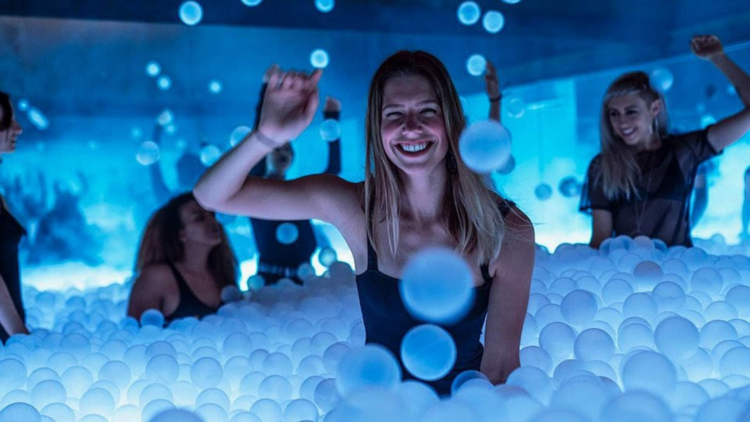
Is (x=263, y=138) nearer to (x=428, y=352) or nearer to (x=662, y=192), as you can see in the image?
(x=428, y=352)

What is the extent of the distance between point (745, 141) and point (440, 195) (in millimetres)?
3333

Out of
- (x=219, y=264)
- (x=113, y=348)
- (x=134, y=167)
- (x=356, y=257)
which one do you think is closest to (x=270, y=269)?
(x=219, y=264)

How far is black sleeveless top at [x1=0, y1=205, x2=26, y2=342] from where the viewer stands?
2.28m

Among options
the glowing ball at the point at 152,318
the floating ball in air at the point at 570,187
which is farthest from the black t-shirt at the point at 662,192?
the floating ball in air at the point at 570,187

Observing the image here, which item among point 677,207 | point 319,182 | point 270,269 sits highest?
point 319,182

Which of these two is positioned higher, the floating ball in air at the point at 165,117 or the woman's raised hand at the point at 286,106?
the floating ball in air at the point at 165,117

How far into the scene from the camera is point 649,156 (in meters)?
2.62

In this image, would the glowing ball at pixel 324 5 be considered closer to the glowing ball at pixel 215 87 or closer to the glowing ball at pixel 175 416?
the glowing ball at pixel 215 87

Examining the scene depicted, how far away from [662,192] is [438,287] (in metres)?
1.54

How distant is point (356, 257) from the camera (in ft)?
5.05

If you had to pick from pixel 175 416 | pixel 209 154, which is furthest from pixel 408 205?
pixel 209 154

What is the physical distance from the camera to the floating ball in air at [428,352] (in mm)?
1302

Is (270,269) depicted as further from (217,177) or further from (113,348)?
(217,177)

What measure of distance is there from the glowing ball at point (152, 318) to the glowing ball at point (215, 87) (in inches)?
117
